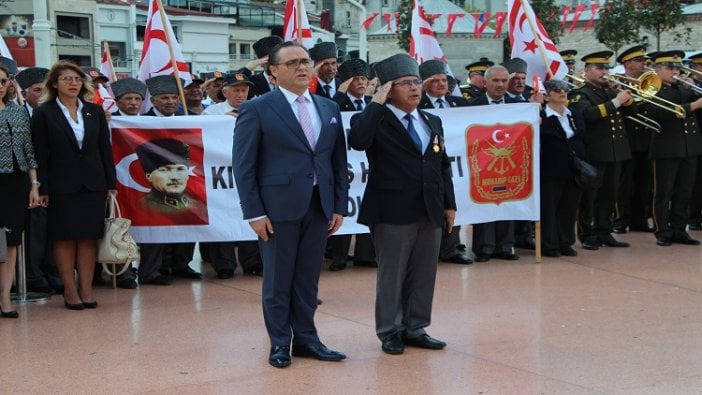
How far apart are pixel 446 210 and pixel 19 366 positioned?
2.90 meters

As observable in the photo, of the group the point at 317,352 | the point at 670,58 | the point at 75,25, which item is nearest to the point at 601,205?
the point at 670,58

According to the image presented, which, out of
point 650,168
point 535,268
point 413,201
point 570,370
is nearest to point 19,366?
point 413,201

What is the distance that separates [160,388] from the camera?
6.18 m

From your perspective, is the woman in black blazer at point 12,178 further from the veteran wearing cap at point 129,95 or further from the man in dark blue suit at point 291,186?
the man in dark blue suit at point 291,186

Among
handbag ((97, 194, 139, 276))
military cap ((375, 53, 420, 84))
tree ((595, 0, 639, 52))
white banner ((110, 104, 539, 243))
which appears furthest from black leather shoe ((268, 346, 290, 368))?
tree ((595, 0, 639, 52))

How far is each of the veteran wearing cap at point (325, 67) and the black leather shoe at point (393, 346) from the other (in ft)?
13.8

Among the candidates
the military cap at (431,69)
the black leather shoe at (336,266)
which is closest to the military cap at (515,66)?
the black leather shoe at (336,266)

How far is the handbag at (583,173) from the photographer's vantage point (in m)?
10.6

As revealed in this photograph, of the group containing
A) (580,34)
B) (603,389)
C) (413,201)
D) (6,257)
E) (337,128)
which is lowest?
(603,389)

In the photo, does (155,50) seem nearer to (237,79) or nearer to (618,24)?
(237,79)

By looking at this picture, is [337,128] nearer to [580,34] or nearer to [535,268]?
[535,268]

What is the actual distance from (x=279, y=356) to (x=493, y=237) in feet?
14.9

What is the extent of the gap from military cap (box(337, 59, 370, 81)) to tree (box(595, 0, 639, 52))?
27.0m

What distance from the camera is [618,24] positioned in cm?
3656
